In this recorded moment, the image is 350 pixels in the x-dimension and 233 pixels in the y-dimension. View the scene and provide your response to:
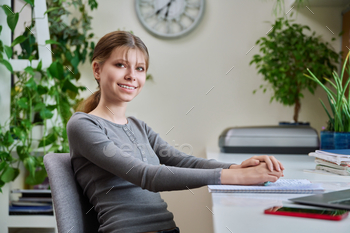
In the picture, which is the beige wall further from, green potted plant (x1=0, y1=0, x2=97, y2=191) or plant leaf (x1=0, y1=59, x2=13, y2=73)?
plant leaf (x1=0, y1=59, x2=13, y2=73)

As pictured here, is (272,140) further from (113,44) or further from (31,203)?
(31,203)

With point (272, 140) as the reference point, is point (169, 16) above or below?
above

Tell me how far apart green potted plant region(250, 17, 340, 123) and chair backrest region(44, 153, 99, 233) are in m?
1.18

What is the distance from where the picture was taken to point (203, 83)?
198 centimetres

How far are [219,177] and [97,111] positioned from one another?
0.42 metres

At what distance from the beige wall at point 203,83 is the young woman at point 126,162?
0.94m

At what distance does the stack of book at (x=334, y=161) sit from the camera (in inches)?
39.0

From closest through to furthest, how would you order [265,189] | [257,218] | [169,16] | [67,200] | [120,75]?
[257,218], [265,189], [67,200], [120,75], [169,16]

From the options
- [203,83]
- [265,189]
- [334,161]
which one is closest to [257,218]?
[265,189]

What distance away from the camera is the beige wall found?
75.5 inches

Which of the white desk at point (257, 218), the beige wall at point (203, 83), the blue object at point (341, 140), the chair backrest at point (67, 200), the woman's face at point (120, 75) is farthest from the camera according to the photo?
the beige wall at point (203, 83)

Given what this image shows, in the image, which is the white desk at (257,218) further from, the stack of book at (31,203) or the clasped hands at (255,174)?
the stack of book at (31,203)

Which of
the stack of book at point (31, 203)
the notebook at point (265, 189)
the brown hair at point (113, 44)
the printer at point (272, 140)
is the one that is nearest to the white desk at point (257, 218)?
the notebook at point (265, 189)

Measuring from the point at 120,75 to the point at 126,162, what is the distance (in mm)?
284
